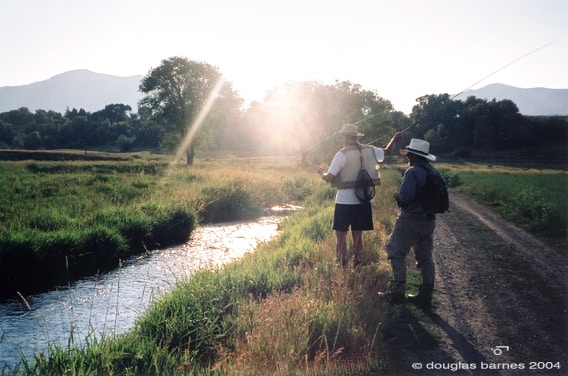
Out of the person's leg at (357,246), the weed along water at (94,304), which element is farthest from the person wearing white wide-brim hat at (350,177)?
the weed along water at (94,304)

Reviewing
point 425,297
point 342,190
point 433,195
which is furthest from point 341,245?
point 433,195

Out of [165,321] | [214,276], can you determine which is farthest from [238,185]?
[165,321]

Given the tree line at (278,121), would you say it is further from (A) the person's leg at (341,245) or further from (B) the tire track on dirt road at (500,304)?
(A) the person's leg at (341,245)

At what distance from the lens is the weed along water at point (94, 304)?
18.7ft

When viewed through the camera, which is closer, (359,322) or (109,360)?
(109,360)

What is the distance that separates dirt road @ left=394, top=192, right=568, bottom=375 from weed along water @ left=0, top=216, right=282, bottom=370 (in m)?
3.68

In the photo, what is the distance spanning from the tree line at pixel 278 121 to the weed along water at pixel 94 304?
60.0ft

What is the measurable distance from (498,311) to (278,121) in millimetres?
55033

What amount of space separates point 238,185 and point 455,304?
606 inches

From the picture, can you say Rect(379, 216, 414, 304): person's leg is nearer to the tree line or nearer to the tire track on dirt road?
the tire track on dirt road

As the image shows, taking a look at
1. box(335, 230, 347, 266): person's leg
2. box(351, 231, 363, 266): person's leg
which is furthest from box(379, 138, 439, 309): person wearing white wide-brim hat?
box(335, 230, 347, 266): person's leg

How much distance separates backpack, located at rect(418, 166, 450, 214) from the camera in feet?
18.1

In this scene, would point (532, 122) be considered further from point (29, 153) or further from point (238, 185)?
point (29, 153)

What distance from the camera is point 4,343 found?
19.0ft
